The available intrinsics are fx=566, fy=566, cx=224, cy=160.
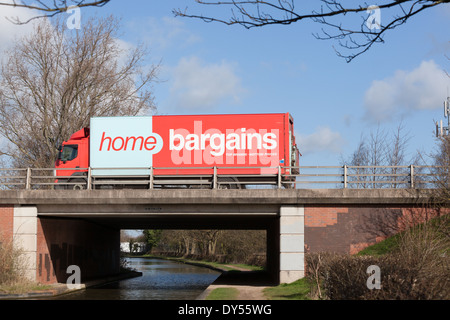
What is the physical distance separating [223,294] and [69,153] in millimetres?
12213

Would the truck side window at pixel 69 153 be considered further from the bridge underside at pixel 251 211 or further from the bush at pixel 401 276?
the bush at pixel 401 276

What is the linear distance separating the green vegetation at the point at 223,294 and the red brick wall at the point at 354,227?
3.59 meters

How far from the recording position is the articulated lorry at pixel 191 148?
1050 inches

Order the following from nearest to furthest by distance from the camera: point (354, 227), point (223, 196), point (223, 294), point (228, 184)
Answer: point (223, 294) → point (354, 227) → point (223, 196) → point (228, 184)

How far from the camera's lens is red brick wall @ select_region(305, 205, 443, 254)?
75.8 ft

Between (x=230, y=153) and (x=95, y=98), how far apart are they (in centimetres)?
1527

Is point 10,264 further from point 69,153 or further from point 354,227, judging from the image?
point 354,227

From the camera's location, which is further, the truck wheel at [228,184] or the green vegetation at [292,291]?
the truck wheel at [228,184]

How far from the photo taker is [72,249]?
2895cm

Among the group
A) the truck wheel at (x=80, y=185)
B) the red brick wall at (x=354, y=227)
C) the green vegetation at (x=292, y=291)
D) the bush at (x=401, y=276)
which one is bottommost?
the green vegetation at (x=292, y=291)

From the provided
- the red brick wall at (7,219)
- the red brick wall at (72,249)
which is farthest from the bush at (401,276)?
the red brick wall at (7,219)

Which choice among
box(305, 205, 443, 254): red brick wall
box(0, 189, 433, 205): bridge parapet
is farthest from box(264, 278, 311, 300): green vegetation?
box(0, 189, 433, 205): bridge parapet

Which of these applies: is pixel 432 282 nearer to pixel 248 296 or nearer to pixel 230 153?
pixel 248 296

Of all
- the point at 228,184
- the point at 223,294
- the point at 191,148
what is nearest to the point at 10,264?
the point at 223,294
